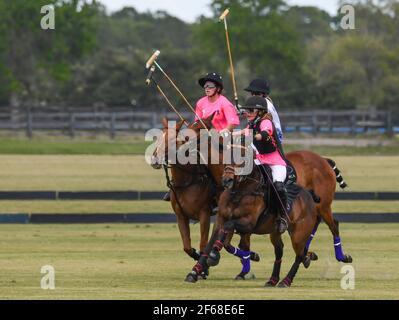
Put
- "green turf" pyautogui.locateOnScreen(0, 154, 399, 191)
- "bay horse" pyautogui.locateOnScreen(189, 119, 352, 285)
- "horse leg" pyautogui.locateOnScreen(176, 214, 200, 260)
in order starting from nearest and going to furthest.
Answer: "horse leg" pyautogui.locateOnScreen(176, 214, 200, 260) → "bay horse" pyautogui.locateOnScreen(189, 119, 352, 285) → "green turf" pyautogui.locateOnScreen(0, 154, 399, 191)

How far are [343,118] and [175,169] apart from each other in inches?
1771

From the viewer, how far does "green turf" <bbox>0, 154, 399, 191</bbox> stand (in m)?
35.9

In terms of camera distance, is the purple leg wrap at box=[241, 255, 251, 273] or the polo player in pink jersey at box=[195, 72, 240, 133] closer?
the purple leg wrap at box=[241, 255, 251, 273]

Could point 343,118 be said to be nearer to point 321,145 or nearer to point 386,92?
point 321,145

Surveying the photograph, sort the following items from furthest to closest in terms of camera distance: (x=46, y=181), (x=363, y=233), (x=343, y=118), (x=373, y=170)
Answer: (x=343, y=118), (x=373, y=170), (x=46, y=181), (x=363, y=233)

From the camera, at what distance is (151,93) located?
239ft

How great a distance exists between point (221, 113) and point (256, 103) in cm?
155

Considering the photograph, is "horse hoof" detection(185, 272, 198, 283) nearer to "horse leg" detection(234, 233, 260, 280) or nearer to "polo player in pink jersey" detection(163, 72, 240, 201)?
"horse leg" detection(234, 233, 260, 280)

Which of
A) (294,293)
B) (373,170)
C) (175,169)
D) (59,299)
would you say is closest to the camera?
(59,299)

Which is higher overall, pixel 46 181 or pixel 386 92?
pixel 386 92

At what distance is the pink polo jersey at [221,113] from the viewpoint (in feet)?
55.7

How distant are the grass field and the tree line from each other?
4271 centimetres

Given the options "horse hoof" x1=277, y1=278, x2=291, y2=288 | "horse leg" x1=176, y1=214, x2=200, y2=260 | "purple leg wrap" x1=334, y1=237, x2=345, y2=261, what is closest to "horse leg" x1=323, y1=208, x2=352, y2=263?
"purple leg wrap" x1=334, y1=237, x2=345, y2=261
